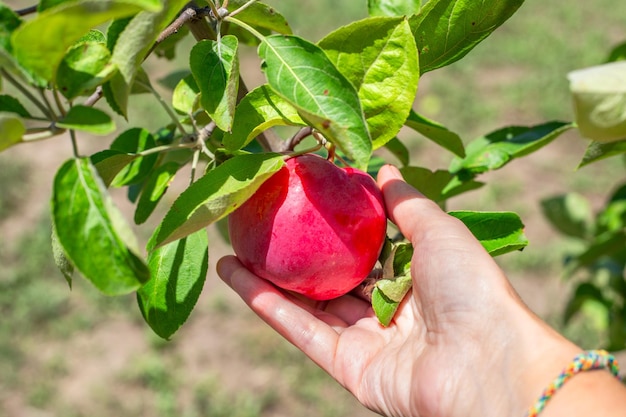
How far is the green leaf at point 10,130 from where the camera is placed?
0.64m

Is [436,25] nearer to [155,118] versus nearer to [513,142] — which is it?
[513,142]

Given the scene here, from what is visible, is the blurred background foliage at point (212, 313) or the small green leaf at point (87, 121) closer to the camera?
the small green leaf at point (87, 121)

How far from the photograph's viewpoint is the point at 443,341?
105 centimetres

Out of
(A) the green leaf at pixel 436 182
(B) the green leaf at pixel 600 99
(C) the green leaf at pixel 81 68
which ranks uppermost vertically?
(B) the green leaf at pixel 600 99

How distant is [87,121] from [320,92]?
25cm

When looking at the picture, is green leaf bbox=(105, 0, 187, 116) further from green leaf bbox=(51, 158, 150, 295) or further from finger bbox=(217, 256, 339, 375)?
finger bbox=(217, 256, 339, 375)

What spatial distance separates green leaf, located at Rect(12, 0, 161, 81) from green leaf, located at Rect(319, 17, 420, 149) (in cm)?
28

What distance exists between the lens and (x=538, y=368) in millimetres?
926

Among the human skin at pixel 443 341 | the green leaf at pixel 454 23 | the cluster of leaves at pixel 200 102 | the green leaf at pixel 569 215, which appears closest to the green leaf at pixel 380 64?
the cluster of leaves at pixel 200 102

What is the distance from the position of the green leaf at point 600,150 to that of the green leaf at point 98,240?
0.67 metres

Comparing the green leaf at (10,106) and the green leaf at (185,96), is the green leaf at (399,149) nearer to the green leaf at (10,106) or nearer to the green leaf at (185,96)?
the green leaf at (185,96)

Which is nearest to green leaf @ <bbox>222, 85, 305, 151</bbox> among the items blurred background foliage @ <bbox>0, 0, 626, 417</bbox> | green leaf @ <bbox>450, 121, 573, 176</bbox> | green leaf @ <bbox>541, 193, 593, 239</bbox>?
green leaf @ <bbox>450, 121, 573, 176</bbox>

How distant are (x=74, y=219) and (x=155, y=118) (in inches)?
132

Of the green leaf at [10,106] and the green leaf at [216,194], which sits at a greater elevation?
the green leaf at [10,106]
